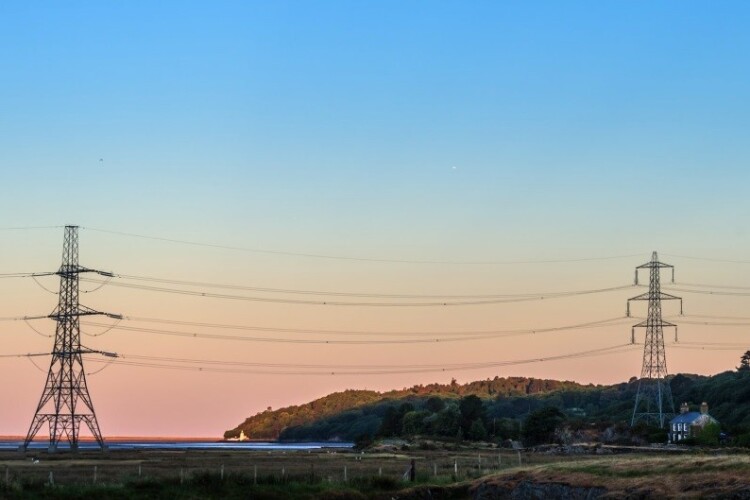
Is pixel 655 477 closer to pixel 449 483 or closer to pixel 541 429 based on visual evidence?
pixel 449 483

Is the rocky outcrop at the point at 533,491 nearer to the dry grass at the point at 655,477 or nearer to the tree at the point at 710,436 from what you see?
the dry grass at the point at 655,477

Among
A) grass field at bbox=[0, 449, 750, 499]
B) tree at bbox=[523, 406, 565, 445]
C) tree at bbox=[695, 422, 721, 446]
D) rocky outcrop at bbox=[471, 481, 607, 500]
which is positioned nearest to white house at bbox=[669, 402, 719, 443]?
tree at bbox=[695, 422, 721, 446]

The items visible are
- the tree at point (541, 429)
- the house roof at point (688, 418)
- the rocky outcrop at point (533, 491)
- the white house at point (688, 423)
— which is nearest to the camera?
the rocky outcrop at point (533, 491)

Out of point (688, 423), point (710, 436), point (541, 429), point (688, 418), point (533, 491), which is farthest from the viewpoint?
point (541, 429)

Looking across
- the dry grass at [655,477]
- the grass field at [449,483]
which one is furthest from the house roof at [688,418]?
the dry grass at [655,477]

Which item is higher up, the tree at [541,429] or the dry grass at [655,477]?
the dry grass at [655,477]

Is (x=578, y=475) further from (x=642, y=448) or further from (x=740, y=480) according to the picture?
(x=642, y=448)

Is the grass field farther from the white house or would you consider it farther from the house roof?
the house roof

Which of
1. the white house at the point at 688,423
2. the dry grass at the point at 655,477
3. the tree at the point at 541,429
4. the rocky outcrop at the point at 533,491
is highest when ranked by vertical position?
the dry grass at the point at 655,477

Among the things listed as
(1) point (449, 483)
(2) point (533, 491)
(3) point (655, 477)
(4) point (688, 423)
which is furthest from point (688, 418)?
(3) point (655, 477)

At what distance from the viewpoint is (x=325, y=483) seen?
75438mm

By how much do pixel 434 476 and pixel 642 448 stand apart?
210ft

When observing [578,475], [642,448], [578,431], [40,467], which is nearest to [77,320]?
[40,467]

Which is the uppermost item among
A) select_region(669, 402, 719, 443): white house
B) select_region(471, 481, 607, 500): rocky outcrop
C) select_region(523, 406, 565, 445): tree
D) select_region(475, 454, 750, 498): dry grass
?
select_region(475, 454, 750, 498): dry grass
